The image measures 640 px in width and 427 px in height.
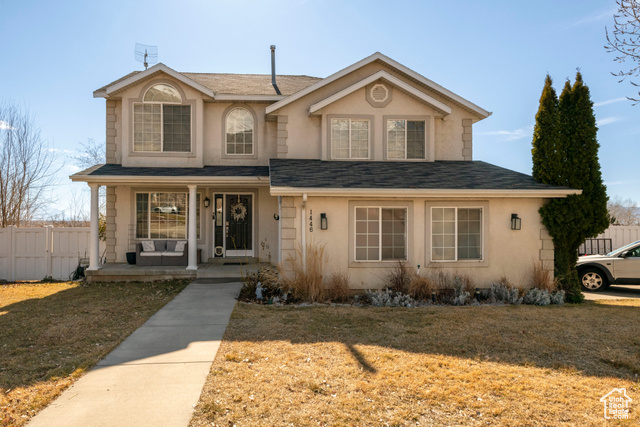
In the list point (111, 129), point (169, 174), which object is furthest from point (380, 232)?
point (111, 129)

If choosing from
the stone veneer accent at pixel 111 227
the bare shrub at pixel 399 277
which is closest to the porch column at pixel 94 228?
the stone veneer accent at pixel 111 227

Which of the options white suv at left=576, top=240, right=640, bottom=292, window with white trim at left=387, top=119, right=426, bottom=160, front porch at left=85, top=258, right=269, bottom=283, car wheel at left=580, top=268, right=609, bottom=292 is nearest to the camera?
front porch at left=85, top=258, right=269, bottom=283

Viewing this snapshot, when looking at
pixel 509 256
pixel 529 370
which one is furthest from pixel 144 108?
pixel 529 370

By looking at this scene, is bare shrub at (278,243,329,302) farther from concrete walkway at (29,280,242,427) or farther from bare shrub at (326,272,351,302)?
concrete walkway at (29,280,242,427)

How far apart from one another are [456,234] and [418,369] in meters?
5.96

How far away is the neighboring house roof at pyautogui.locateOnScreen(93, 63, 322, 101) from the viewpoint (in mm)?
12078

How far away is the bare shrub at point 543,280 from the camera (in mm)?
9992

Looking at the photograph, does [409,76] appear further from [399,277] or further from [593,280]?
[593,280]

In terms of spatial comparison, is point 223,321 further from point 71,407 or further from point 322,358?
point 71,407

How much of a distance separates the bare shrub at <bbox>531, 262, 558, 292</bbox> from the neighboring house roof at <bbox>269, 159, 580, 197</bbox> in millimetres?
1895

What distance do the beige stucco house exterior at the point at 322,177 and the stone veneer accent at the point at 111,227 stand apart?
0.03 m

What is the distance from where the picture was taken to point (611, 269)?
1159cm

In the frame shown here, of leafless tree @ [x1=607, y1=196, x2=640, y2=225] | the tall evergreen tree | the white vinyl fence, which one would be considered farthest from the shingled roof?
leafless tree @ [x1=607, y1=196, x2=640, y2=225]

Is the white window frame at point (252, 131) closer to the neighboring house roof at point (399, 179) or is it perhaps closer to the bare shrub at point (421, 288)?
the neighboring house roof at point (399, 179)
